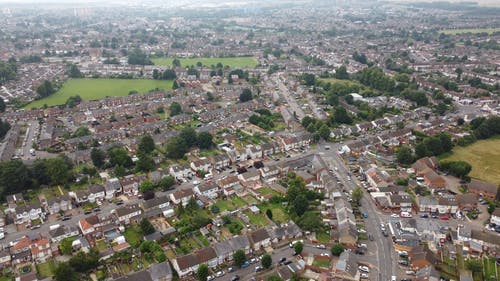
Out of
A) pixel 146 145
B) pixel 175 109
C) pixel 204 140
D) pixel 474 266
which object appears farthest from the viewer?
pixel 175 109

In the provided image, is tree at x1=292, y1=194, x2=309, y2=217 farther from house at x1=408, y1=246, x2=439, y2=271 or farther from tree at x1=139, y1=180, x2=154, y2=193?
tree at x1=139, y1=180, x2=154, y2=193

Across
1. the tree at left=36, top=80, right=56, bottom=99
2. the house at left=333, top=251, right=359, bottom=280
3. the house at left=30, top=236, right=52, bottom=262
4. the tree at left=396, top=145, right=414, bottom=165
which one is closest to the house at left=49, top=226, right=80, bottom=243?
the house at left=30, top=236, right=52, bottom=262

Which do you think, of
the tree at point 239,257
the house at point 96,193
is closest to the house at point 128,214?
the house at point 96,193

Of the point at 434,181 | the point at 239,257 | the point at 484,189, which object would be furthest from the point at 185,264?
the point at 484,189

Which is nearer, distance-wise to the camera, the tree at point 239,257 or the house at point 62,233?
the tree at point 239,257

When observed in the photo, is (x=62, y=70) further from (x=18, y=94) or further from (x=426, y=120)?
(x=426, y=120)

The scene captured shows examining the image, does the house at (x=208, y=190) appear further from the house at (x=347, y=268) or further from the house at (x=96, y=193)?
the house at (x=347, y=268)

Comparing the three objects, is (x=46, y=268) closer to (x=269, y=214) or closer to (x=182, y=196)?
(x=182, y=196)
